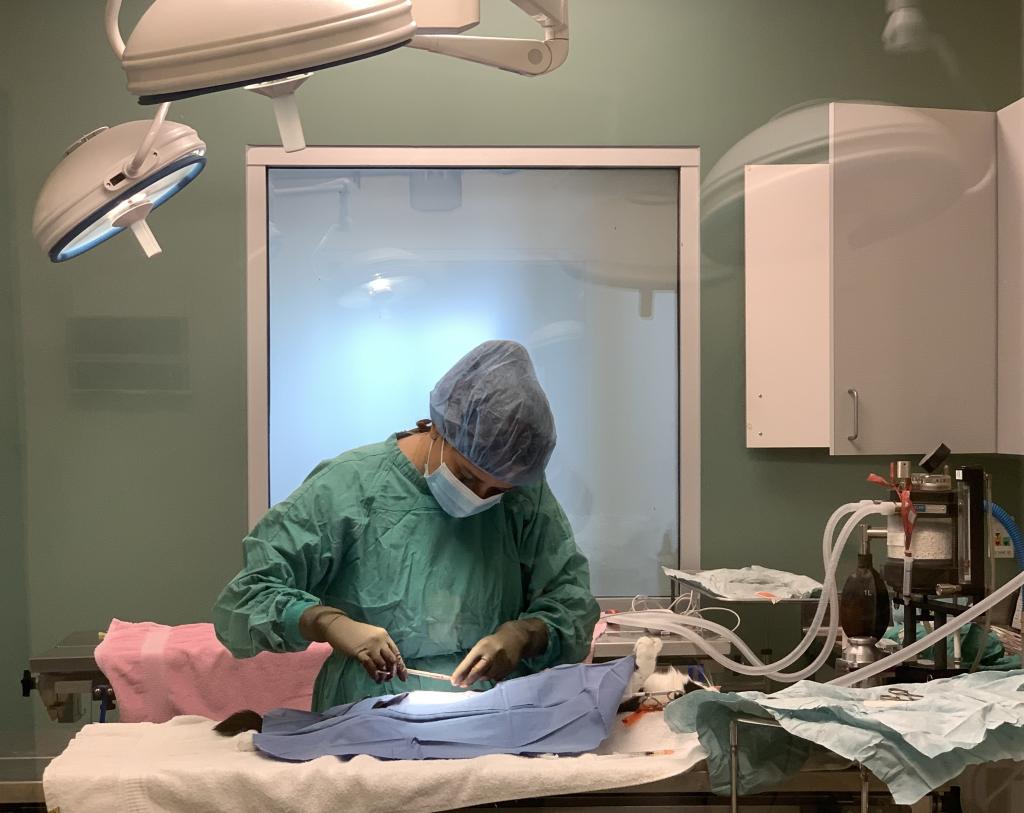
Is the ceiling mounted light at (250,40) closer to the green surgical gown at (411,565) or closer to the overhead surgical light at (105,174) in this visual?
the overhead surgical light at (105,174)

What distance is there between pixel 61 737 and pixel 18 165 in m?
1.51

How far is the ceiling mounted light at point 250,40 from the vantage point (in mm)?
1135

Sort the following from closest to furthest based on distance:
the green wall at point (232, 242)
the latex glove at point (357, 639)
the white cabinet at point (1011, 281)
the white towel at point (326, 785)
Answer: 1. the white towel at point (326, 785)
2. the latex glove at point (357, 639)
3. the white cabinet at point (1011, 281)
4. the green wall at point (232, 242)

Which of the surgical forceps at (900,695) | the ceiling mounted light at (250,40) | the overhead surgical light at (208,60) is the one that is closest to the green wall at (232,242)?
the overhead surgical light at (208,60)

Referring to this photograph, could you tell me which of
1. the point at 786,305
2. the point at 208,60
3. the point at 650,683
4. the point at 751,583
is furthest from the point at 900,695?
the point at 786,305

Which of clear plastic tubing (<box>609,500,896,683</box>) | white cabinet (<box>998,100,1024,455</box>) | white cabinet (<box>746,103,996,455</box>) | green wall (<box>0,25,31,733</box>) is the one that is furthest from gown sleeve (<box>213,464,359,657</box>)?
white cabinet (<box>998,100,1024,455</box>)

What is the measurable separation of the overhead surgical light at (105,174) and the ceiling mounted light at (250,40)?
0.40 m

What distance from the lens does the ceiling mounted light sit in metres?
1.13

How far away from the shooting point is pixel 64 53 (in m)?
2.51

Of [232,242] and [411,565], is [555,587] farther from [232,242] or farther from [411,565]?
[232,242]

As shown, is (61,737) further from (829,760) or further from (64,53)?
(64,53)

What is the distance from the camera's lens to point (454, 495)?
70.8 inches

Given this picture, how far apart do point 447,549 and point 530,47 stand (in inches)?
32.3

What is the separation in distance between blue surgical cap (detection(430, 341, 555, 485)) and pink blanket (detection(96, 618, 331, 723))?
749 mm
